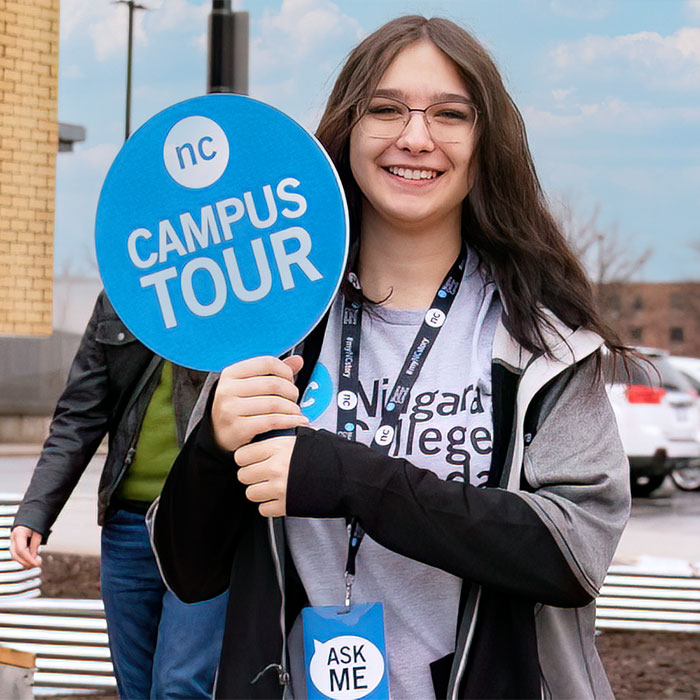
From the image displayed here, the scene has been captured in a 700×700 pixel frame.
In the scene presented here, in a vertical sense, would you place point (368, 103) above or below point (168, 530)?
above

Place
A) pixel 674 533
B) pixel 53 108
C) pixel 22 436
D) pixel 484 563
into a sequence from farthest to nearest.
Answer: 1. pixel 22 436
2. pixel 674 533
3. pixel 53 108
4. pixel 484 563

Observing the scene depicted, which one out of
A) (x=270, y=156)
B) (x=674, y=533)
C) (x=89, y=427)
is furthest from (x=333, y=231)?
(x=674, y=533)

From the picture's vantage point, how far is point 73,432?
3.24 meters

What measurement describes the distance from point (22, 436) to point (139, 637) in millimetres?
7233

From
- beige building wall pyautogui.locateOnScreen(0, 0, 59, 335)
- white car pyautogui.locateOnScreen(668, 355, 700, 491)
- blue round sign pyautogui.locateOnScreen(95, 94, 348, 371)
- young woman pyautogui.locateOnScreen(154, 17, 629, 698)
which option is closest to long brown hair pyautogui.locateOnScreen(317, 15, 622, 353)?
young woman pyautogui.locateOnScreen(154, 17, 629, 698)

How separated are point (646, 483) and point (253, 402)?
1125 cm

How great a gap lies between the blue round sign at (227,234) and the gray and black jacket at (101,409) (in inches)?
58.0

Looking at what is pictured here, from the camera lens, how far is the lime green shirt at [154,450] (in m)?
3.06

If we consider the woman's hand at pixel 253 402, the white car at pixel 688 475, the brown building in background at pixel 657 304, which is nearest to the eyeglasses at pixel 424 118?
the woman's hand at pixel 253 402

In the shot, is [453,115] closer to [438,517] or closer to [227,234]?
[227,234]

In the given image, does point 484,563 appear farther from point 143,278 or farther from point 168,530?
point 143,278

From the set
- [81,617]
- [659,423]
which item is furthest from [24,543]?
[659,423]

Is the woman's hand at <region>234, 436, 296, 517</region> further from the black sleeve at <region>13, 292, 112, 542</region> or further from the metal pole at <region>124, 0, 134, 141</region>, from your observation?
the metal pole at <region>124, 0, 134, 141</region>

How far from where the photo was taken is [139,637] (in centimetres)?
320
